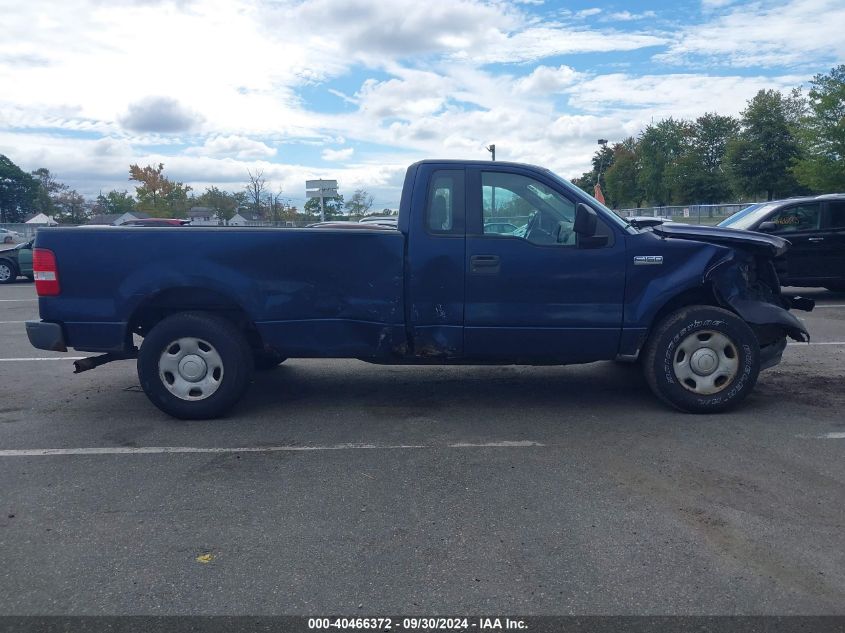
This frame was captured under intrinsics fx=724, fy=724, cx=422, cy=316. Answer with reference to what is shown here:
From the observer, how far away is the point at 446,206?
5.73 m

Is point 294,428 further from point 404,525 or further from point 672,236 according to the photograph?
point 672,236

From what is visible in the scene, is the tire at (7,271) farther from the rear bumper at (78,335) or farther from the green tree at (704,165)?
the green tree at (704,165)

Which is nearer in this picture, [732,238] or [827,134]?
[732,238]

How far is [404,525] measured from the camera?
153 inches

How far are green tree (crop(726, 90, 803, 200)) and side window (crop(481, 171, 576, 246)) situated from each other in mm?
43371

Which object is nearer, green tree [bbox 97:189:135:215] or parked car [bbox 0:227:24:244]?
parked car [bbox 0:227:24:244]

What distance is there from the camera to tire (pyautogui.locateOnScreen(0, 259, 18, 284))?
20.7 m

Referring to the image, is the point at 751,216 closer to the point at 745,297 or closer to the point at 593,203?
the point at 745,297

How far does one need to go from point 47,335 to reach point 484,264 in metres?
3.51

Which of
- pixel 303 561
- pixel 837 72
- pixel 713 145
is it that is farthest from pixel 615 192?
pixel 303 561

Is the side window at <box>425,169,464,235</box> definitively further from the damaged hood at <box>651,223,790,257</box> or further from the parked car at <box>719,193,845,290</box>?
the parked car at <box>719,193,845,290</box>

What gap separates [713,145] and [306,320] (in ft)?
192

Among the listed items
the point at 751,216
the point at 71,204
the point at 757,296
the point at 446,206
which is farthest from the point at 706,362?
the point at 71,204

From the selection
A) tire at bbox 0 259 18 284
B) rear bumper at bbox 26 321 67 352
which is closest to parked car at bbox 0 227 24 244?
tire at bbox 0 259 18 284
